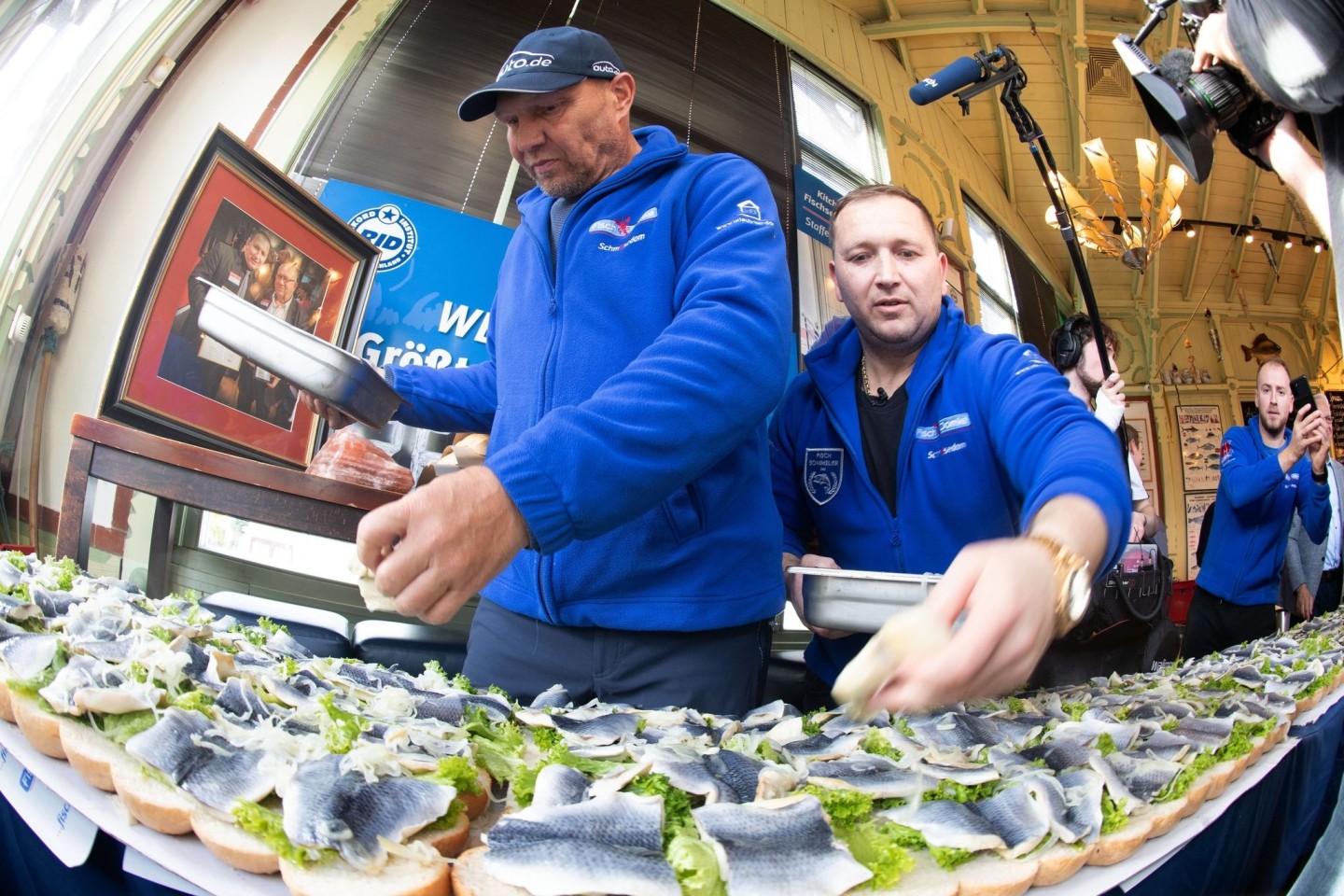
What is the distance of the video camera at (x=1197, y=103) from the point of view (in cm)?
56

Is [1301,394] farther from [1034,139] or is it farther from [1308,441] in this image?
[1034,139]

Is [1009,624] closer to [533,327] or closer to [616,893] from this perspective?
[616,893]

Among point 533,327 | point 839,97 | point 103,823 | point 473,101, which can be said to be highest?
point 839,97

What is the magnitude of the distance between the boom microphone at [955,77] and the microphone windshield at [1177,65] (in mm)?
445

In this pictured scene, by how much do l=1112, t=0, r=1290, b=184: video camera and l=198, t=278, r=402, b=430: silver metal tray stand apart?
75 centimetres

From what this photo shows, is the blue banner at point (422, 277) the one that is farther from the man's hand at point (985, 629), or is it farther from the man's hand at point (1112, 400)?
the man's hand at point (1112, 400)

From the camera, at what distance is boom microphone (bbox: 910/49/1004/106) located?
3.44ft

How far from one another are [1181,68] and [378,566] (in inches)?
28.5

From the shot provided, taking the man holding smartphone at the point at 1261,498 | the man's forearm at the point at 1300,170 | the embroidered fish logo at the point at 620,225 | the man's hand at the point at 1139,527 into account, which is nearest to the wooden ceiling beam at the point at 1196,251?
the man holding smartphone at the point at 1261,498

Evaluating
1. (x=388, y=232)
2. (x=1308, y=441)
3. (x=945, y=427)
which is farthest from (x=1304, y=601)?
(x=388, y=232)

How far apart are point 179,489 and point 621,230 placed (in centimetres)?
51

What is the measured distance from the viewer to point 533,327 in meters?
0.87

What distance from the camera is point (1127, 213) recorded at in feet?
3.96

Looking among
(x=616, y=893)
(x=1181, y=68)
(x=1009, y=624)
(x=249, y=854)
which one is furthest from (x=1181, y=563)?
(x=249, y=854)
